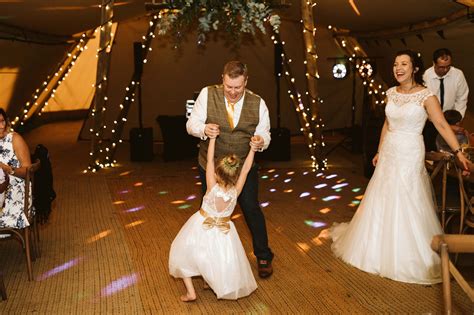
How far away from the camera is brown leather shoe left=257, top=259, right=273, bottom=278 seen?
13.7ft

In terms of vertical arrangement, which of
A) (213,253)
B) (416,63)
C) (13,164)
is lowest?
(213,253)

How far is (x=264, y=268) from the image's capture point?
13.7 ft

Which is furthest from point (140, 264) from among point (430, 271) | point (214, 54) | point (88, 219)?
point (214, 54)

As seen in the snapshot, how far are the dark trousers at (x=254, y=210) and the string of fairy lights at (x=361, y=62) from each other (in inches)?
221

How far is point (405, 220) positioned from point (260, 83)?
7.61 metres

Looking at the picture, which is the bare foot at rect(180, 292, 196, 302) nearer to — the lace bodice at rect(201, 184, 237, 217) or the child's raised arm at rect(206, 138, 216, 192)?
the lace bodice at rect(201, 184, 237, 217)

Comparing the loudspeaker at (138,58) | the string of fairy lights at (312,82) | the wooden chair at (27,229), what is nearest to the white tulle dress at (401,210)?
the wooden chair at (27,229)

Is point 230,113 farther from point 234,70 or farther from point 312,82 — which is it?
point 312,82

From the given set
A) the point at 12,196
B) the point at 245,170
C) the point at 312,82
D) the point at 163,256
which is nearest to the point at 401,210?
the point at 245,170

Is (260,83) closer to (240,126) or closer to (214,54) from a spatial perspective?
(214,54)

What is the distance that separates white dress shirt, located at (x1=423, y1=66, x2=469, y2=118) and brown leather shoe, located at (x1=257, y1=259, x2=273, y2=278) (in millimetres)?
2675

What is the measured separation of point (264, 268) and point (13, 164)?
189cm

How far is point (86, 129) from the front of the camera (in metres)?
12.0

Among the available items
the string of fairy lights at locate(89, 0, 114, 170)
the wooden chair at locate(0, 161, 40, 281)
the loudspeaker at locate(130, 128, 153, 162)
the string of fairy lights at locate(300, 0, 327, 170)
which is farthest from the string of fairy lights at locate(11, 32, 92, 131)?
the wooden chair at locate(0, 161, 40, 281)
